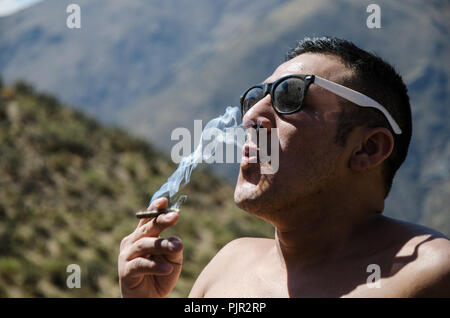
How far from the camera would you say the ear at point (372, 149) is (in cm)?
191

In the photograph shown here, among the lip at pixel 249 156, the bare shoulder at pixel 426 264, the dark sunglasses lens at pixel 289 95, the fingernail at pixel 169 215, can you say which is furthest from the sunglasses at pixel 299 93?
the fingernail at pixel 169 215

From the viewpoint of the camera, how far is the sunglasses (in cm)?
191

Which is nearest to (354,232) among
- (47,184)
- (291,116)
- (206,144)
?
(291,116)

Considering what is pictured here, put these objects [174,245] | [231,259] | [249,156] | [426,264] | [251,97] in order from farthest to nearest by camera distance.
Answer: [231,259] < [251,97] < [249,156] < [174,245] < [426,264]

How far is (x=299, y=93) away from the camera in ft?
6.42

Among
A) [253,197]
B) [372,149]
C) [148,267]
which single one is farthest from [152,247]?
[372,149]

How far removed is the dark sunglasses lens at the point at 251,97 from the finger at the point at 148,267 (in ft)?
2.32

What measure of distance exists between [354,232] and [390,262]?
0.66 feet

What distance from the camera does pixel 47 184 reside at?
1278cm

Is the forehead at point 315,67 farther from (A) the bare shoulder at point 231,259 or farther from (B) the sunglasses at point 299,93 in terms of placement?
(A) the bare shoulder at point 231,259

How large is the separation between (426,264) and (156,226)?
888 millimetres

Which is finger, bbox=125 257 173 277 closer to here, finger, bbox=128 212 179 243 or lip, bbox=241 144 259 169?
finger, bbox=128 212 179 243

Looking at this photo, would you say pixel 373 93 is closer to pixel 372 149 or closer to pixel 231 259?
pixel 372 149

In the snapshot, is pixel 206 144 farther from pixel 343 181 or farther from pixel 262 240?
pixel 343 181
